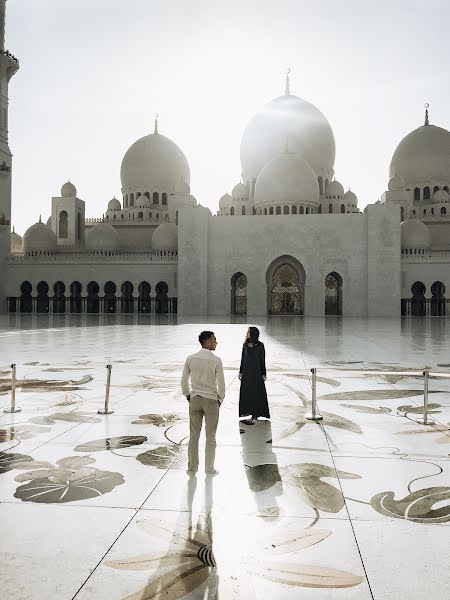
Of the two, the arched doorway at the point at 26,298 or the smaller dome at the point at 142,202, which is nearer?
the arched doorway at the point at 26,298

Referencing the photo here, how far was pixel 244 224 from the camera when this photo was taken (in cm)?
2942

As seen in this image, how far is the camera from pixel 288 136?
34.7 m

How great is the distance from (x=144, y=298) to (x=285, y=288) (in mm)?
7743

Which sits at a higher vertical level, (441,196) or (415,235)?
(441,196)

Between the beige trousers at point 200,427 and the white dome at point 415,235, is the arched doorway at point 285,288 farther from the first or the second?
the beige trousers at point 200,427

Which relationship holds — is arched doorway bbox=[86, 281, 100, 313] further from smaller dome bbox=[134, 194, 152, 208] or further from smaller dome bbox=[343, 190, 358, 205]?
smaller dome bbox=[343, 190, 358, 205]

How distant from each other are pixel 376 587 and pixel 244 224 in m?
27.8

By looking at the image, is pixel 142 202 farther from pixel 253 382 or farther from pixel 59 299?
pixel 253 382

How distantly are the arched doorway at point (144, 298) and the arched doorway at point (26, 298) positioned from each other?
6140 millimetres

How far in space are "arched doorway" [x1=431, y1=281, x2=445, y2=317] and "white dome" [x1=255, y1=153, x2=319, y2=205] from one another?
25.6 feet

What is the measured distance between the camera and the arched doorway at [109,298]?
3147cm

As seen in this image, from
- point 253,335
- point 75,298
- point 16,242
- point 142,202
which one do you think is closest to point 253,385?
point 253,335

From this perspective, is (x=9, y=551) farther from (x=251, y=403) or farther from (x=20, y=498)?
(x=251, y=403)

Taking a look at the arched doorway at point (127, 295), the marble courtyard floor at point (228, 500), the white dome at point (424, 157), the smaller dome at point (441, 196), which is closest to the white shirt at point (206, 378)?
the marble courtyard floor at point (228, 500)
